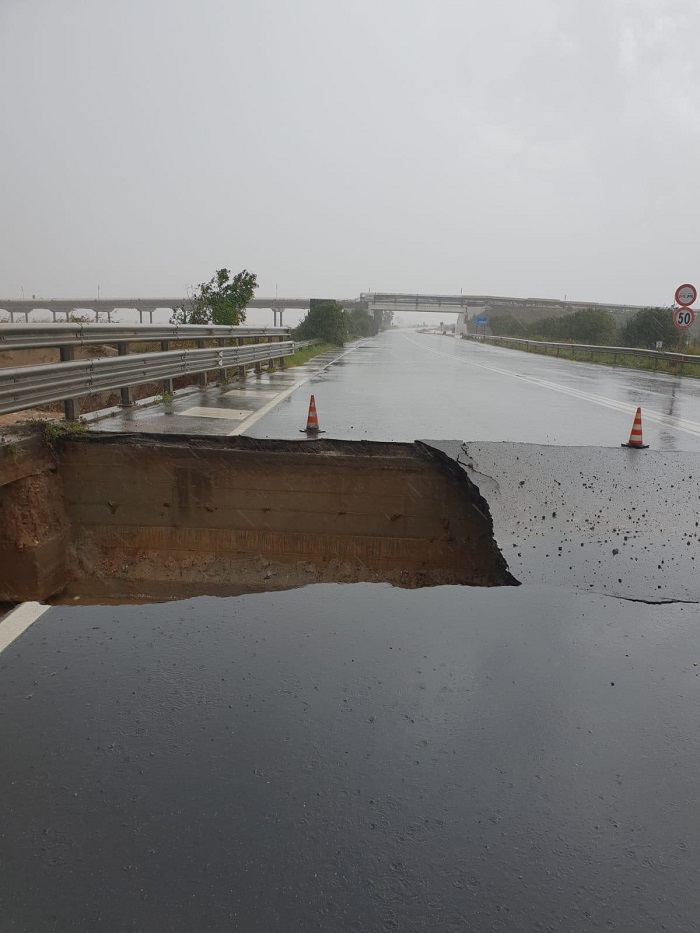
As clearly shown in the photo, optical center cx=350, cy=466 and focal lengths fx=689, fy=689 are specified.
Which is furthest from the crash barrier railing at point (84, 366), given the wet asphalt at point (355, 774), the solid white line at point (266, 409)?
the wet asphalt at point (355, 774)

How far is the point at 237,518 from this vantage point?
6.96 m

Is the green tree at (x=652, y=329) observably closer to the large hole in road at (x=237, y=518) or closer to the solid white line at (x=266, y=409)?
the solid white line at (x=266, y=409)

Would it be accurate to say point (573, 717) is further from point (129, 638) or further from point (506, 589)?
point (129, 638)

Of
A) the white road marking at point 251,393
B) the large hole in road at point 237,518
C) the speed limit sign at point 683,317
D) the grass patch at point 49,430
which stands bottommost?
the large hole in road at point 237,518

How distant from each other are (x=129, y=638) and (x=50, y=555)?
282cm

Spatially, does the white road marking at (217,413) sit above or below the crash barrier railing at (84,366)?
below

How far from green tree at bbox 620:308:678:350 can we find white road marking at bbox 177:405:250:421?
1309 inches

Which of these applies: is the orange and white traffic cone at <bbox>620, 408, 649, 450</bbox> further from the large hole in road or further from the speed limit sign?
the speed limit sign

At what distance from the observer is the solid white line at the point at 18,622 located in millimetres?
4043

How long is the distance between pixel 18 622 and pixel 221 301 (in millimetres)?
20851

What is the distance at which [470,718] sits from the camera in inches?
126

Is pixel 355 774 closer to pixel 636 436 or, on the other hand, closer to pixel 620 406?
pixel 636 436

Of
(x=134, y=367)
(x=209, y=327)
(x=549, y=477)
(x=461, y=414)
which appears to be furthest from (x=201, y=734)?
(x=209, y=327)

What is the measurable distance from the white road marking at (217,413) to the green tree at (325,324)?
37.8m
